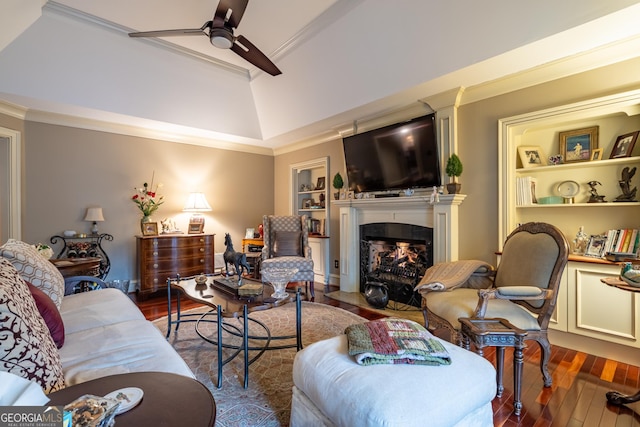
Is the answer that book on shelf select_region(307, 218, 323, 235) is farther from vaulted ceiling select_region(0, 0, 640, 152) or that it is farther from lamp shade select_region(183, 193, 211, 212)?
lamp shade select_region(183, 193, 211, 212)

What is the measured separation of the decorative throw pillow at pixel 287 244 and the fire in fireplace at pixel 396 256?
0.96m

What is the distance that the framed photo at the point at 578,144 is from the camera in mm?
2637

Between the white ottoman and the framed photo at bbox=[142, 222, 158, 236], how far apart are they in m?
3.75

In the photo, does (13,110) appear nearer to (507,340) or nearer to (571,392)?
(507,340)

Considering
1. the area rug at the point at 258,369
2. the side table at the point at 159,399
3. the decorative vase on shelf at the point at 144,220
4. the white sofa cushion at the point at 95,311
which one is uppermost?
the decorative vase on shelf at the point at 144,220

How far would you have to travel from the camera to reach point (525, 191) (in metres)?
2.88

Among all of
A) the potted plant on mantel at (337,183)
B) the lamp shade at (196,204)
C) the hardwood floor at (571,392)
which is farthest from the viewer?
the lamp shade at (196,204)

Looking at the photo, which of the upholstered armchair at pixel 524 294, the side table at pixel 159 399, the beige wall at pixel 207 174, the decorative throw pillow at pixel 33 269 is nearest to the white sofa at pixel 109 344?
the decorative throw pillow at pixel 33 269

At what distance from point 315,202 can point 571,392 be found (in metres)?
4.14

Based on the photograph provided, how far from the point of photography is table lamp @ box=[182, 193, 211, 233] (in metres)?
4.70

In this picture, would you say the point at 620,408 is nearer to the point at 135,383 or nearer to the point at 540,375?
the point at 540,375

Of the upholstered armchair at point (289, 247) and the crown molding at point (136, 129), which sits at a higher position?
the crown molding at point (136, 129)

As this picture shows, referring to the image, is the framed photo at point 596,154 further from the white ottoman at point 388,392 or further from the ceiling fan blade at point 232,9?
the ceiling fan blade at point 232,9

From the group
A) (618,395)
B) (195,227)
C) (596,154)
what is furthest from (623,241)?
(195,227)
